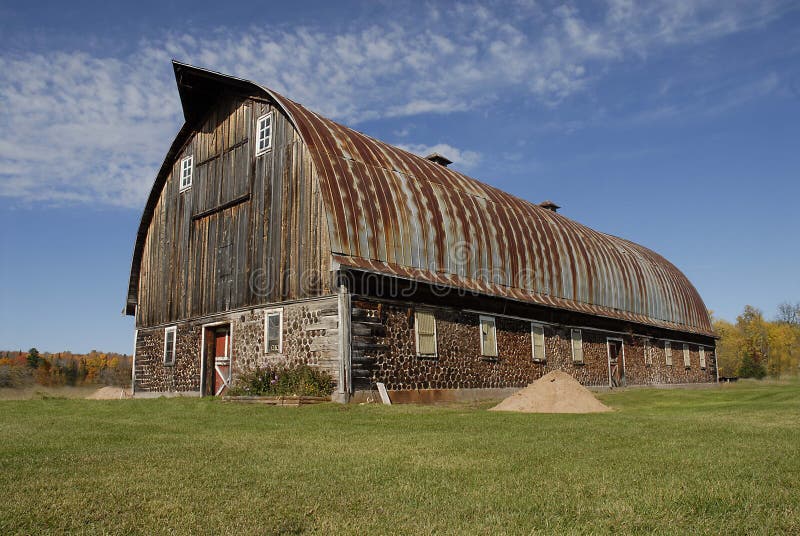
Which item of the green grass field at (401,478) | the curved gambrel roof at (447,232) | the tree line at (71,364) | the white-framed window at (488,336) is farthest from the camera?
the tree line at (71,364)

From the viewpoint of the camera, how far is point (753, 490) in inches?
209

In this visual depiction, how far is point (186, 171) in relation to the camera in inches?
962

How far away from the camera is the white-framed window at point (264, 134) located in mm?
20772

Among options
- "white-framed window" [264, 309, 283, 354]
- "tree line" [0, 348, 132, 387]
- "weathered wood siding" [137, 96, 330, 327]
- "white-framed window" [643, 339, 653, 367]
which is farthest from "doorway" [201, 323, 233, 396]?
"tree line" [0, 348, 132, 387]

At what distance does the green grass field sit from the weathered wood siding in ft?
27.8

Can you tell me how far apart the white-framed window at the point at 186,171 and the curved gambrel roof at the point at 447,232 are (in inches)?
134

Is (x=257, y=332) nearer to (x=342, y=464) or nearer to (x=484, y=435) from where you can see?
(x=484, y=435)

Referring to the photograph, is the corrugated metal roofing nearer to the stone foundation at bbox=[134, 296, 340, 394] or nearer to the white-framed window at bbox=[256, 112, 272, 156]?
the white-framed window at bbox=[256, 112, 272, 156]

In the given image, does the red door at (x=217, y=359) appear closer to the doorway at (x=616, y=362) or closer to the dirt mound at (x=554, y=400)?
the dirt mound at (x=554, y=400)

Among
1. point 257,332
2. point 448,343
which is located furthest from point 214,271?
point 448,343

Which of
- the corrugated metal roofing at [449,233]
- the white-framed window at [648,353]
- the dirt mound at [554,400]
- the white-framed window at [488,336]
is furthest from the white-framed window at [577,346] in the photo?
the dirt mound at [554,400]

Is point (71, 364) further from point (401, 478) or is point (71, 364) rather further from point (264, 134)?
point (401, 478)

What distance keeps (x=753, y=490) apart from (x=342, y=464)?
12.5 feet

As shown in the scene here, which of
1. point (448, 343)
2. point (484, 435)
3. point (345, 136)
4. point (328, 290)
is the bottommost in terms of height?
point (484, 435)
